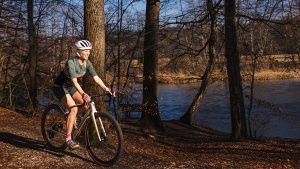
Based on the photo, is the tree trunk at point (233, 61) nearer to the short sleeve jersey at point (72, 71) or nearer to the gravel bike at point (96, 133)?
the gravel bike at point (96, 133)

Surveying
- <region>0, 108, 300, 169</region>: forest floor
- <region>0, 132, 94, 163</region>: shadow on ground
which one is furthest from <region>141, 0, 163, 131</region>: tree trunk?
<region>0, 132, 94, 163</region>: shadow on ground

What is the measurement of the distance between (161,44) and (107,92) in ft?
29.6

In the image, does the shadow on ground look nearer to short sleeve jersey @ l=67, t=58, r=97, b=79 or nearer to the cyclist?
the cyclist

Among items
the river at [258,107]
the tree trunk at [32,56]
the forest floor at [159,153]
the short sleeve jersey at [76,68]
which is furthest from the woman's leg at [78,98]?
the river at [258,107]

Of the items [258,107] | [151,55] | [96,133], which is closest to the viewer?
[96,133]

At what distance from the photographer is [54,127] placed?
8422mm

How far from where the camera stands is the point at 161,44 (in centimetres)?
1611

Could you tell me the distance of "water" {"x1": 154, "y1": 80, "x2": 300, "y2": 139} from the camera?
21.8m

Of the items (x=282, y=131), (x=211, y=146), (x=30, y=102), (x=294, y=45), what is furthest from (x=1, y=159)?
(x=282, y=131)

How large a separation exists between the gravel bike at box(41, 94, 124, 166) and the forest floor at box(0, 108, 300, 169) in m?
0.18

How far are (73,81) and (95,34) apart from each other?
7.16 ft

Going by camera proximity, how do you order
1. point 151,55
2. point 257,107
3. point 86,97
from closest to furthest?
point 86,97 < point 151,55 < point 257,107

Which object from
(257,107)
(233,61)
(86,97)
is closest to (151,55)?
(233,61)

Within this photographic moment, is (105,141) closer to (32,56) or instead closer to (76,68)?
(76,68)
